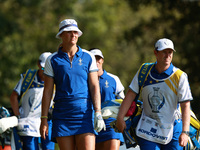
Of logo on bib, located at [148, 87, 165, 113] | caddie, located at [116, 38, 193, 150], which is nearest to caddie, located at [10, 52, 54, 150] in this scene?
caddie, located at [116, 38, 193, 150]

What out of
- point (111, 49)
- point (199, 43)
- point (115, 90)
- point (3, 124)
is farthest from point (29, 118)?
point (111, 49)

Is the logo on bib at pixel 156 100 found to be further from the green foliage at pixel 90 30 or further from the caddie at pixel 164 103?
the green foliage at pixel 90 30

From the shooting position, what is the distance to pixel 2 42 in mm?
27766

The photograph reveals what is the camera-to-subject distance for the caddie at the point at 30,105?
9.21m

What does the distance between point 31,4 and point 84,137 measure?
28347 mm

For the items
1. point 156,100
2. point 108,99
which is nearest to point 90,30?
point 108,99

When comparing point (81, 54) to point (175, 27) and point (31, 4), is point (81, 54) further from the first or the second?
point (31, 4)

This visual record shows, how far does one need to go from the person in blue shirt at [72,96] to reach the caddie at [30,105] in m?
2.51

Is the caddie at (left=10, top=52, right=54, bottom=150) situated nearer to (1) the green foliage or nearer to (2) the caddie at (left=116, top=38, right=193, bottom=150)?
(2) the caddie at (left=116, top=38, right=193, bottom=150)

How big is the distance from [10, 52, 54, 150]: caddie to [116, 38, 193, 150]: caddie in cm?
295

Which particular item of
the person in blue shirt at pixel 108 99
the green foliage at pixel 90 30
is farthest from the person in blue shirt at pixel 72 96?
the green foliage at pixel 90 30

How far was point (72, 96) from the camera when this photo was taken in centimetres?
652

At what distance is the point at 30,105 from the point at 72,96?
2.99 m

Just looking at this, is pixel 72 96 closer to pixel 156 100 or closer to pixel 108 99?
pixel 156 100
